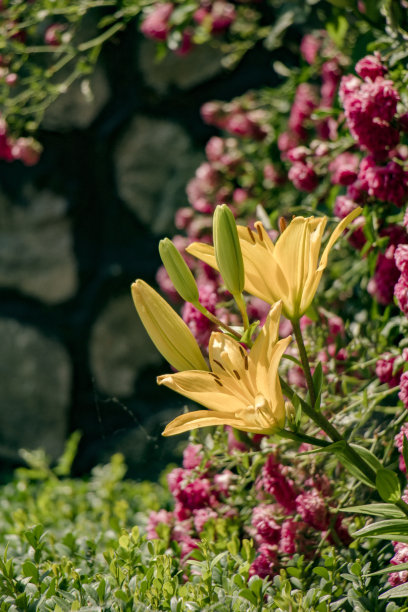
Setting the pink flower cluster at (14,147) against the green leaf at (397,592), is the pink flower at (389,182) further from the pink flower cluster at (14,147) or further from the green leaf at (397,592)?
the pink flower cluster at (14,147)

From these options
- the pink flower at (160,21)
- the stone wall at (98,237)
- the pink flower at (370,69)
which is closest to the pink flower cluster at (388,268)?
the pink flower at (370,69)

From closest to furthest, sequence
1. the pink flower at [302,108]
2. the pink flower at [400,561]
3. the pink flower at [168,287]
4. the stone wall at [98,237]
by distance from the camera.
→ the pink flower at [400,561] → the pink flower at [168,287] → the pink flower at [302,108] → the stone wall at [98,237]

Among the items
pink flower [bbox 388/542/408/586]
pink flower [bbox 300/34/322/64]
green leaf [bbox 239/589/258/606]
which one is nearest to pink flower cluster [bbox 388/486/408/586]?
pink flower [bbox 388/542/408/586]

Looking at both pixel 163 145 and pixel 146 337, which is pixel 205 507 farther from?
pixel 163 145

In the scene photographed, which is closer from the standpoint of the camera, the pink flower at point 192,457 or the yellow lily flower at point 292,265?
the yellow lily flower at point 292,265

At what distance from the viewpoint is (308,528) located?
33.1 inches

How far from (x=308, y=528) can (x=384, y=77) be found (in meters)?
0.52

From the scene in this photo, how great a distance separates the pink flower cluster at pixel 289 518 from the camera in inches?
31.5

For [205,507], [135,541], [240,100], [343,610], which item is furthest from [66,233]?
[343,610]

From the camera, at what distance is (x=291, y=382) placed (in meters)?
1.01

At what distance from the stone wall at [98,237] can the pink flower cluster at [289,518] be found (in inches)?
34.6

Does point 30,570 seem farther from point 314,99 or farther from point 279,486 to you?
point 314,99

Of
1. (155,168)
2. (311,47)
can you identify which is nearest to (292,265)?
(311,47)

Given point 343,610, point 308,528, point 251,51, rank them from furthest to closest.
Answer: point 251,51 < point 308,528 < point 343,610
